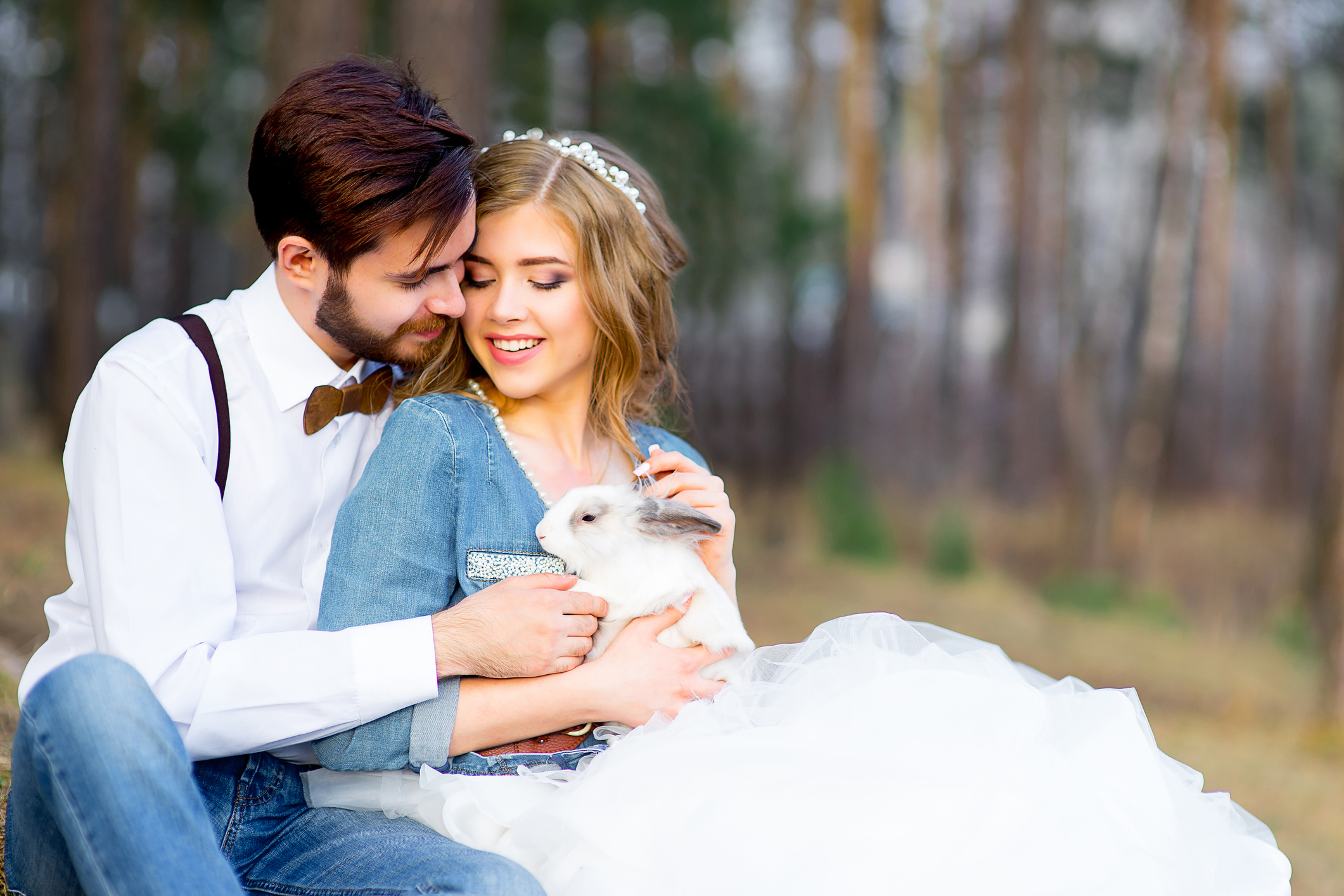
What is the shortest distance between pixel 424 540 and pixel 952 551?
873 centimetres

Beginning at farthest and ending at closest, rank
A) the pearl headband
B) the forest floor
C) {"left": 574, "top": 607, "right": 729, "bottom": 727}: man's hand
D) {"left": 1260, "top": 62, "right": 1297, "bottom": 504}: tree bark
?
{"left": 1260, "top": 62, "right": 1297, "bottom": 504}: tree bark → the forest floor → the pearl headband → {"left": 574, "top": 607, "right": 729, "bottom": 727}: man's hand

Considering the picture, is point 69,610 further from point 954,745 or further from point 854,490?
point 854,490

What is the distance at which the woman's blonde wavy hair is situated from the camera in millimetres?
2473

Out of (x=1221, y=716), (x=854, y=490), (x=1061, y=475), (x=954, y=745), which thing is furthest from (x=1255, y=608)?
(x=954, y=745)

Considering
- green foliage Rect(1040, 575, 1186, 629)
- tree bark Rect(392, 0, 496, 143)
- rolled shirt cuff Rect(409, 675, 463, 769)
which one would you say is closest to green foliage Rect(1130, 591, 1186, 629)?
green foliage Rect(1040, 575, 1186, 629)

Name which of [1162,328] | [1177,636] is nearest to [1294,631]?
[1177,636]

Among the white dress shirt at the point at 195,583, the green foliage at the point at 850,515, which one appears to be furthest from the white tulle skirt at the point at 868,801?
the green foliage at the point at 850,515

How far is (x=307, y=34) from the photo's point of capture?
16.0 feet

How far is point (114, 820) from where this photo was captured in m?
1.62

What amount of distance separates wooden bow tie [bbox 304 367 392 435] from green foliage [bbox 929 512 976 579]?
8.26 metres

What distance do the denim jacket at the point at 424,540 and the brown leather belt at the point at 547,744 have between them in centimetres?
13

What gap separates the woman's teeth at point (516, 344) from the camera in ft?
8.11

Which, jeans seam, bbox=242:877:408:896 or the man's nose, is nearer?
jeans seam, bbox=242:877:408:896

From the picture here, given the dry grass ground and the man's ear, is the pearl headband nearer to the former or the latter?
the man's ear
